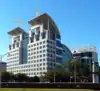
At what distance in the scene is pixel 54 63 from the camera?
6781 inches

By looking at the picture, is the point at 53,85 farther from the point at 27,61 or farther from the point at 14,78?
the point at 27,61

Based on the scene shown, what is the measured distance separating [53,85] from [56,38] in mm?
126169

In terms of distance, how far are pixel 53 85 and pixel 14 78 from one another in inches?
2984

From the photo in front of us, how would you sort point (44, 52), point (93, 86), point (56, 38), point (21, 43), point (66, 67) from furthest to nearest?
point (21, 43) → point (56, 38) → point (44, 52) → point (66, 67) → point (93, 86)

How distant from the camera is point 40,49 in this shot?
575 ft

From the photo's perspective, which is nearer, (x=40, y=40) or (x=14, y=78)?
(x=14, y=78)

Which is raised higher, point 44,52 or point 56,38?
point 56,38

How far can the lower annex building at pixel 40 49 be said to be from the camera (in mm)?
170000

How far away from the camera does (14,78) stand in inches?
5167

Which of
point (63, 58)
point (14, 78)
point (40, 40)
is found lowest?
point (14, 78)

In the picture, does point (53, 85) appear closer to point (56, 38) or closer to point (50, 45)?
point (50, 45)


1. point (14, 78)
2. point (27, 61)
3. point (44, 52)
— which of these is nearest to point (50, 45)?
point (44, 52)

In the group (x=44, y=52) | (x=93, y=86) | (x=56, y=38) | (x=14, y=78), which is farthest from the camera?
(x=56, y=38)

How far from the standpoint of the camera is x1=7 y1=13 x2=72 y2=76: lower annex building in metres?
170
